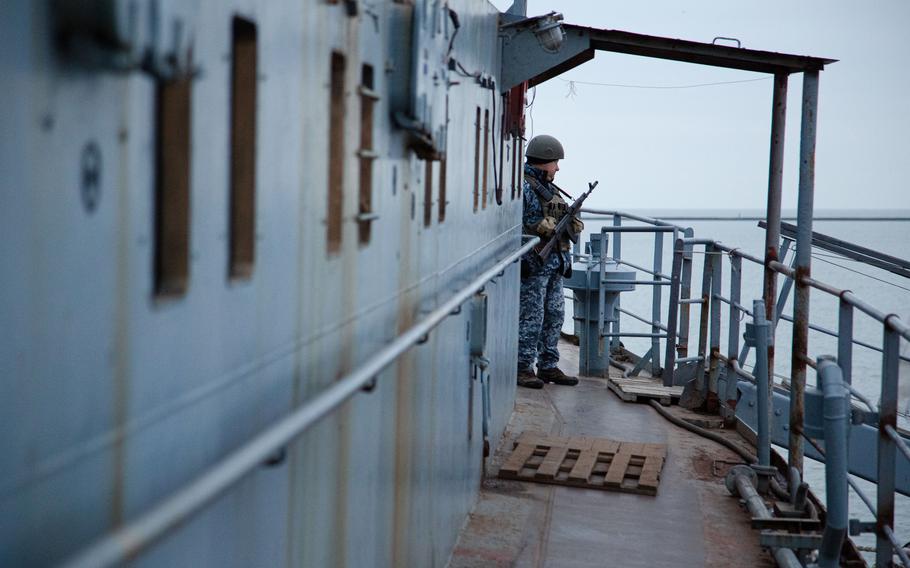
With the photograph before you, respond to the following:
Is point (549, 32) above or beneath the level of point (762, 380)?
above

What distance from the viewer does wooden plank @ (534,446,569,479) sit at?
686cm

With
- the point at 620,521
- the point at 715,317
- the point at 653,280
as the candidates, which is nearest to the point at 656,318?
the point at 653,280

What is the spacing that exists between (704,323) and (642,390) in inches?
38.6

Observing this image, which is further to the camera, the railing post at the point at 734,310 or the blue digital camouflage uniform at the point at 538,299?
the blue digital camouflage uniform at the point at 538,299

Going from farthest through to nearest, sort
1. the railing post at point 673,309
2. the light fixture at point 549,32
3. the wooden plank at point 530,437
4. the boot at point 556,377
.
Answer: the boot at point 556,377 → the railing post at point 673,309 → the wooden plank at point 530,437 → the light fixture at point 549,32

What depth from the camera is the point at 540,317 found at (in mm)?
9766

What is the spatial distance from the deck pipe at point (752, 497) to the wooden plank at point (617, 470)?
67 centimetres

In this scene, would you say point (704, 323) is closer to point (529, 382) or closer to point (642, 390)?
point (642, 390)

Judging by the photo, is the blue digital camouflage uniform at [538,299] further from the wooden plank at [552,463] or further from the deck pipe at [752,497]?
the deck pipe at [752,497]

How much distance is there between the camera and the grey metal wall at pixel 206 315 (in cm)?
135

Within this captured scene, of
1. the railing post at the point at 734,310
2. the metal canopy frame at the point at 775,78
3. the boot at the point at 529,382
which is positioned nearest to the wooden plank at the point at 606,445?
the railing post at the point at 734,310

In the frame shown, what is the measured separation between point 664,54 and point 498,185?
1.94 meters

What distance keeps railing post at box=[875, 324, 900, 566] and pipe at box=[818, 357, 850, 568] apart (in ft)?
0.50

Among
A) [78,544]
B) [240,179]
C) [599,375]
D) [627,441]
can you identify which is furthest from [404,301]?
[599,375]
